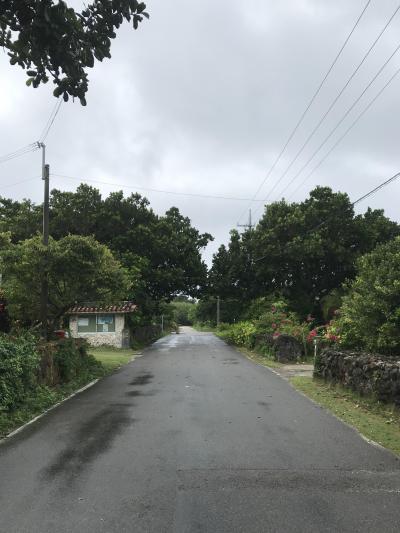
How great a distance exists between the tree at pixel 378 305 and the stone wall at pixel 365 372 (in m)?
0.81

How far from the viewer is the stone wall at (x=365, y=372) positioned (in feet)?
34.5

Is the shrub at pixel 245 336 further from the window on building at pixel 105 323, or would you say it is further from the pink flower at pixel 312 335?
the window on building at pixel 105 323

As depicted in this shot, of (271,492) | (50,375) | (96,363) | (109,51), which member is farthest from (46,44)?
(96,363)

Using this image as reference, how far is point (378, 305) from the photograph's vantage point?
13344 millimetres

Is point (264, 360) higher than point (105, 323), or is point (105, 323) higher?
point (105, 323)

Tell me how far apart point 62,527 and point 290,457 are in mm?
3369

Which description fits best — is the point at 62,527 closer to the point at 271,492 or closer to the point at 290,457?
the point at 271,492

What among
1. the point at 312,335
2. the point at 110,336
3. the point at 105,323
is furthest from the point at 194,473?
the point at 105,323

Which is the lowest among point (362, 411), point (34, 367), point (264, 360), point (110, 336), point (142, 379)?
point (264, 360)

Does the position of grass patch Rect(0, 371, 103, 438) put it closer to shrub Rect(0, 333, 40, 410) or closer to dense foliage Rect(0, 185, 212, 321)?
shrub Rect(0, 333, 40, 410)

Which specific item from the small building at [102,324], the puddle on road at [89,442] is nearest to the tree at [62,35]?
the puddle on road at [89,442]

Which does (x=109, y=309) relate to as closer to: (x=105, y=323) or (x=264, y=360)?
(x=105, y=323)

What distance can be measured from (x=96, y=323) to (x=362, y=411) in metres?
26.6

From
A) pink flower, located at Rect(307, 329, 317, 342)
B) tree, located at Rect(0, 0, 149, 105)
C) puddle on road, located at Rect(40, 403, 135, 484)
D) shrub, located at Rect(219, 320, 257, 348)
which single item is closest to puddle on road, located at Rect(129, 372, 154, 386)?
puddle on road, located at Rect(40, 403, 135, 484)
